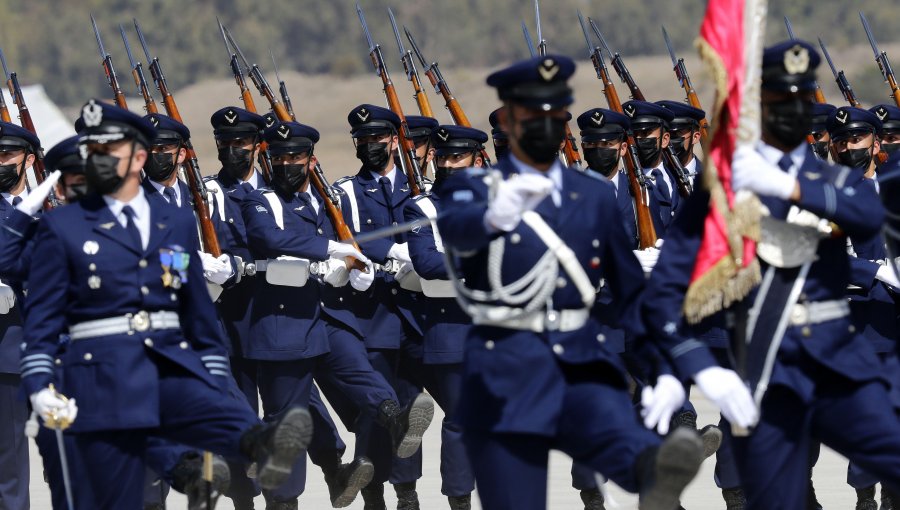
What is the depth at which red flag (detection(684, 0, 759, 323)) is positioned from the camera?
6613 mm

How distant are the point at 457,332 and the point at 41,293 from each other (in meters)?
3.85

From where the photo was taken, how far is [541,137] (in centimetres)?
659

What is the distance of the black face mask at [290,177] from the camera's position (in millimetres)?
11180

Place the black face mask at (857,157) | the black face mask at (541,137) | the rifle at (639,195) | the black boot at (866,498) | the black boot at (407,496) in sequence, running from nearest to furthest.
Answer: the black face mask at (541,137)
the black boot at (866,498)
the black boot at (407,496)
the rifle at (639,195)
the black face mask at (857,157)

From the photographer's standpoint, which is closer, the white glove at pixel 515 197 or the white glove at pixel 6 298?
the white glove at pixel 515 197

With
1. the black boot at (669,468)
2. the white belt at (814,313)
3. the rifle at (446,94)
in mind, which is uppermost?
the rifle at (446,94)

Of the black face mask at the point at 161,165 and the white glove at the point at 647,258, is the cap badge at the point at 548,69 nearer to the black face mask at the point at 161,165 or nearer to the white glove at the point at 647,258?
the white glove at the point at 647,258

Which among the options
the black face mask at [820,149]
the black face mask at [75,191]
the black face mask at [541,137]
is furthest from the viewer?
the black face mask at [820,149]

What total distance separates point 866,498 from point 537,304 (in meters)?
4.32

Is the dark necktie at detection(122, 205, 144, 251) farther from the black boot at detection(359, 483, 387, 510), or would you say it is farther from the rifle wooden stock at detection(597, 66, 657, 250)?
the rifle wooden stock at detection(597, 66, 657, 250)

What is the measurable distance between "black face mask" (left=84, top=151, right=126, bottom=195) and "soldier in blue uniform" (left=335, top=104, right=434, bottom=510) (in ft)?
11.9

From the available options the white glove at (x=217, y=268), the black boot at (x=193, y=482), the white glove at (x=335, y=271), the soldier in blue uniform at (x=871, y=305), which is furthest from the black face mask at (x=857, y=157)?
the black boot at (x=193, y=482)

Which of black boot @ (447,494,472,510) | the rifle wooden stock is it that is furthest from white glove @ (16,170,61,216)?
the rifle wooden stock

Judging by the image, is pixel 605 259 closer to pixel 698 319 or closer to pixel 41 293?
pixel 698 319
